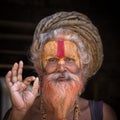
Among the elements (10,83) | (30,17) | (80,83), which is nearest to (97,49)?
(80,83)

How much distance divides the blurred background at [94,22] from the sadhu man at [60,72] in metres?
0.86

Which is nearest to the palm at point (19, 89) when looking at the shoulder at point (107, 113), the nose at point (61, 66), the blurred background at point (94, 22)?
the nose at point (61, 66)

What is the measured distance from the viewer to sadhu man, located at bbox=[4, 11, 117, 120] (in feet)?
7.82

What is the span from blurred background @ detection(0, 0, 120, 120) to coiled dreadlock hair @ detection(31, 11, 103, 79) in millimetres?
878

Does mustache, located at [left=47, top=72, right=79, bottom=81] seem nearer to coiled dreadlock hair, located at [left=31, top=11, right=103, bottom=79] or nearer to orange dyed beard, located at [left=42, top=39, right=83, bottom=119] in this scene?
orange dyed beard, located at [left=42, top=39, right=83, bottom=119]

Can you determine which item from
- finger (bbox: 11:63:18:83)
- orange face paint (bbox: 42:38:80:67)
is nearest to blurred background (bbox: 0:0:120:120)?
orange face paint (bbox: 42:38:80:67)

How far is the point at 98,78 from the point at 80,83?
Answer: 4.81 ft

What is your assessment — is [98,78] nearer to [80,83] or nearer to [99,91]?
[99,91]

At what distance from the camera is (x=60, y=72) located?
242cm

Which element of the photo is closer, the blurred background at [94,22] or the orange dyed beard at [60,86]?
the orange dyed beard at [60,86]

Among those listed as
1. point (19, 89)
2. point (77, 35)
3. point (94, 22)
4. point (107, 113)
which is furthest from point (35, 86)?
point (94, 22)

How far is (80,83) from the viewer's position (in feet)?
8.21

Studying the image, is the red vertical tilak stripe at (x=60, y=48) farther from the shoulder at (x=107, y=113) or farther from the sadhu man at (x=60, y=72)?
the shoulder at (x=107, y=113)

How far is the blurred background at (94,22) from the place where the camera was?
365 centimetres
